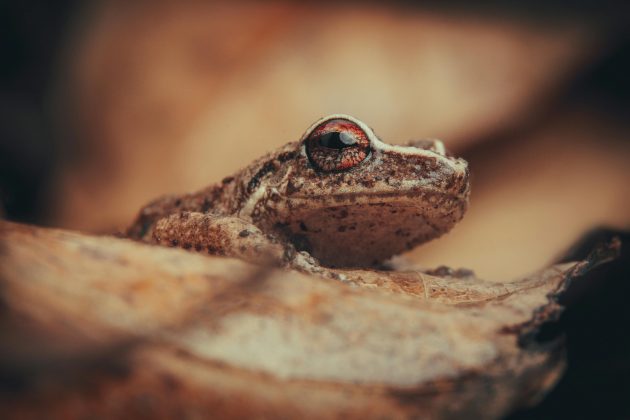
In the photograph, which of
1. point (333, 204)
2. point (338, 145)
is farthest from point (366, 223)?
point (338, 145)

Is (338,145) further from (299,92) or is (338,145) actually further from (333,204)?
(299,92)

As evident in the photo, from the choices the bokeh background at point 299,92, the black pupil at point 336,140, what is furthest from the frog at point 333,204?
the bokeh background at point 299,92

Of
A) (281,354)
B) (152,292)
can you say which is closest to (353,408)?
(281,354)

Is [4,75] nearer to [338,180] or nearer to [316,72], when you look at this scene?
[316,72]

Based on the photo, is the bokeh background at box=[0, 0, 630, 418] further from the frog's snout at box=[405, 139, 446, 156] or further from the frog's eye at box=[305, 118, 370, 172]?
the frog's eye at box=[305, 118, 370, 172]

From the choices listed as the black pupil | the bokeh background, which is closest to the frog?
the black pupil

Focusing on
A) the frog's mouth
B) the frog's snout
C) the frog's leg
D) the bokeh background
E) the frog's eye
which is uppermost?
the bokeh background

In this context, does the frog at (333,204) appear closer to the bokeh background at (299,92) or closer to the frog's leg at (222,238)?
the frog's leg at (222,238)

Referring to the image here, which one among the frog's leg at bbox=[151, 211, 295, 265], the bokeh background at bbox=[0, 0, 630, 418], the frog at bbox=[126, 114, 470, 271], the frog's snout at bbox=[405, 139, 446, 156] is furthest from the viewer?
the bokeh background at bbox=[0, 0, 630, 418]
